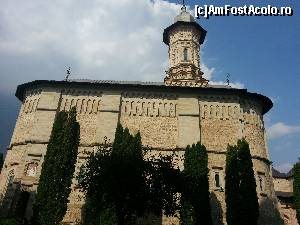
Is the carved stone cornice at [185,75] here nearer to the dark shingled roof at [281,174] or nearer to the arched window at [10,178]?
the dark shingled roof at [281,174]

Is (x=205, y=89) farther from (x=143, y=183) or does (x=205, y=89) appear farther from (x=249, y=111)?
(x=143, y=183)

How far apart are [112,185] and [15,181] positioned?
29.6ft

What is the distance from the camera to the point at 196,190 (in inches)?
756

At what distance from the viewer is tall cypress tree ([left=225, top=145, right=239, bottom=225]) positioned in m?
19.1

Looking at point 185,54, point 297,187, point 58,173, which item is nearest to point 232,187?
point 297,187

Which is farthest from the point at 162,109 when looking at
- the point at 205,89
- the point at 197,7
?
the point at 197,7

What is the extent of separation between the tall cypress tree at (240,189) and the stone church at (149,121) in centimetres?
255

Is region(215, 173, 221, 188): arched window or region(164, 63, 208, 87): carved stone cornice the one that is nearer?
region(215, 173, 221, 188): arched window

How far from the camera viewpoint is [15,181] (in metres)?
22.2

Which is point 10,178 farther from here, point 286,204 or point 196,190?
point 286,204

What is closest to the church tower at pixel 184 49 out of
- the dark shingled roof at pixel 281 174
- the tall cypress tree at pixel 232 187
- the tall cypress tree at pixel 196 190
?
the tall cypress tree at pixel 232 187

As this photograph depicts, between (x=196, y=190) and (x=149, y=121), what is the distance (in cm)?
693

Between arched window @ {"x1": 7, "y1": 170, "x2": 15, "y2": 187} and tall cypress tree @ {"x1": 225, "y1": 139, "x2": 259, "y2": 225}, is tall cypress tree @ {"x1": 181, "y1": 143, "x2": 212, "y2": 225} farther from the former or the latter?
arched window @ {"x1": 7, "y1": 170, "x2": 15, "y2": 187}

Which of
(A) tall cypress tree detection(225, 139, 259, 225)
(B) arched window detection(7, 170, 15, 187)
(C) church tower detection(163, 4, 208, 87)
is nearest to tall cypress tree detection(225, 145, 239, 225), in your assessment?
(A) tall cypress tree detection(225, 139, 259, 225)
